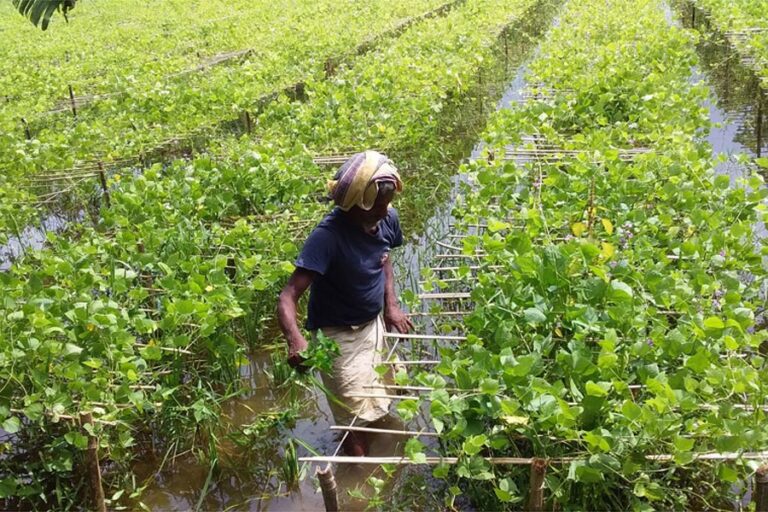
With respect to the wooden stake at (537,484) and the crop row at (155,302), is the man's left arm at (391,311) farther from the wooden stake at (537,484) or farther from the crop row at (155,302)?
the wooden stake at (537,484)

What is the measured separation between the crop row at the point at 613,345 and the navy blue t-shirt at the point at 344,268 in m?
0.46

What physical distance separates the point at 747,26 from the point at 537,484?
10.5m

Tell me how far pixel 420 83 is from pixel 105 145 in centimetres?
349

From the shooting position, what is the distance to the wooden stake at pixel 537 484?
2.34m

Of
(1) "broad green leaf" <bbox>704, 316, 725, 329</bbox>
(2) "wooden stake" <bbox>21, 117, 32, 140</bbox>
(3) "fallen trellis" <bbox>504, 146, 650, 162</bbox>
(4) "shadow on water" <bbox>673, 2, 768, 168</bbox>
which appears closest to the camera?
(1) "broad green leaf" <bbox>704, 316, 725, 329</bbox>

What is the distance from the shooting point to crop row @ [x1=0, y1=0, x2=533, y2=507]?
3160mm

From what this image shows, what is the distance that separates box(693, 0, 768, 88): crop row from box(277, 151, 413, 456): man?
634cm

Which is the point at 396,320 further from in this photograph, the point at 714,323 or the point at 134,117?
the point at 134,117

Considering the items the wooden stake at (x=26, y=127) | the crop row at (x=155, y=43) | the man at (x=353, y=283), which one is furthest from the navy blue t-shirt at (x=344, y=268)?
the wooden stake at (x=26, y=127)

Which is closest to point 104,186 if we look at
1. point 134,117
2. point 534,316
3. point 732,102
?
point 134,117

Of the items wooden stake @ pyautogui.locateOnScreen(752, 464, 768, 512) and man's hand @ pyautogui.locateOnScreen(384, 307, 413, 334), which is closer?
wooden stake @ pyautogui.locateOnScreen(752, 464, 768, 512)

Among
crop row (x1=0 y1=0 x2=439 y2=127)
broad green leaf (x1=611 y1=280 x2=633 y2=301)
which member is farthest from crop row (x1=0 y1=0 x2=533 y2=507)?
crop row (x1=0 y1=0 x2=439 y2=127)

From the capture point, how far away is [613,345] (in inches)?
102

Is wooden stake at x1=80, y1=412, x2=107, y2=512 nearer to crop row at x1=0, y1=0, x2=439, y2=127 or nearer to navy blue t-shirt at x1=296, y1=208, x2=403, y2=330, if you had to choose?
navy blue t-shirt at x1=296, y1=208, x2=403, y2=330
